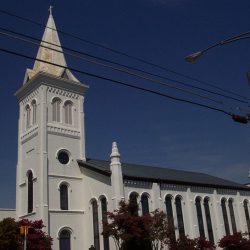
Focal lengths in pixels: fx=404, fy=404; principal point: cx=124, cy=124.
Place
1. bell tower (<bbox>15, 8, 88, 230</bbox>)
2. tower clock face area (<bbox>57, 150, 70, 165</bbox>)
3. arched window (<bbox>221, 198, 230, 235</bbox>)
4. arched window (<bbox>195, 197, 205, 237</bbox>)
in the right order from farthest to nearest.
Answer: arched window (<bbox>221, 198, 230, 235</bbox>)
arched window (<bbox>195, 197, 205, 237</bbox>)
tower clock face area (<bbox>57, 150, 70, 165</bbox>)
bell tower (<bbox>15, 8, 88, 230</bbox>)

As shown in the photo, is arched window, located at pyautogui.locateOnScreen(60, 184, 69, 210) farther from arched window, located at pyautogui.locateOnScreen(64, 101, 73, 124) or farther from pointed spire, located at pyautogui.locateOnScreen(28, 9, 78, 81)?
pointed spire, located at pyautogui.locateOnScreen(28, 9, 78, 81)

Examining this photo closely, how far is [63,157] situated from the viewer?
44.5m

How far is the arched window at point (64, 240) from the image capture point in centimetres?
4075

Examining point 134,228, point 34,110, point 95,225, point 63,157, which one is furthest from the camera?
point 34,110

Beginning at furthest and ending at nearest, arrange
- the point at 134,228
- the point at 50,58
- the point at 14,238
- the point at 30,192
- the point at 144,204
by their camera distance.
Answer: the point at 50,58 → the point at 30,192 → the point at 144,204 → the point at 134,228 → the point at 14,238

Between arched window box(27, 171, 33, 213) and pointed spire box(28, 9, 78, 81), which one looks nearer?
arched window box(27, 171, 33, 213)

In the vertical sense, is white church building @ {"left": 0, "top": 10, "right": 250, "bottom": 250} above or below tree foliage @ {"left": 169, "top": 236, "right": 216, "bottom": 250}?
above

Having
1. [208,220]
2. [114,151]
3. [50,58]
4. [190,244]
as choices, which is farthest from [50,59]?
[208,220]

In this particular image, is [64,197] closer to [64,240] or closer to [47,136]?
[64,240]

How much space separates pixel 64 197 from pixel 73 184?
1.77 meters

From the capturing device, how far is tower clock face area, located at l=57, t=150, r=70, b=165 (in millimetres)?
44125

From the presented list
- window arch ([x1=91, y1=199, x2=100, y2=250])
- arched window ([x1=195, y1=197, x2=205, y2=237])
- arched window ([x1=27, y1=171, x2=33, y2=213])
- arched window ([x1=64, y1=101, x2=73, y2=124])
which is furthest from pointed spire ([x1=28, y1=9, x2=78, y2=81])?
arched window ([x1=195, y1=197, x2=205, y2=237])

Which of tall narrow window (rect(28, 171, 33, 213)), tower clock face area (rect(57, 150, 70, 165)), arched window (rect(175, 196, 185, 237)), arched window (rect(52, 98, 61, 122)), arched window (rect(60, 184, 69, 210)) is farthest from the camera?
arched window (rect(52, 98, 61, 122))

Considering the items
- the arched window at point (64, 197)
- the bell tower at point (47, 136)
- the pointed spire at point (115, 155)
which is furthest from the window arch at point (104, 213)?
the bell tower at point (47, 136)
